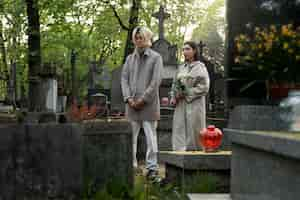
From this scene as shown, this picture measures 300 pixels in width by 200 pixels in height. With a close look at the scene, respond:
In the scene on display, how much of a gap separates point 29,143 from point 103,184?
99 centimetres

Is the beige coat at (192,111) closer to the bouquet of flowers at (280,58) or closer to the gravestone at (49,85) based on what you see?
the bouquet of flowers at (280,58)

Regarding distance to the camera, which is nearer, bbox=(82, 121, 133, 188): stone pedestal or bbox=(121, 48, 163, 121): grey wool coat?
bbox=(82, 121, 133, 188): stone pedestal

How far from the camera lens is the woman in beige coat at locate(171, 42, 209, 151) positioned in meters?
6.61

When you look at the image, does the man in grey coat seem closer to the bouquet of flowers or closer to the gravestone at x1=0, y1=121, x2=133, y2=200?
the bouquet of flowers

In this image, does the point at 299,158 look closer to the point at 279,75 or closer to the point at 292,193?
the point at 292,193

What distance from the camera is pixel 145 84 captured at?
6.15m

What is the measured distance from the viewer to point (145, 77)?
6.15 meters

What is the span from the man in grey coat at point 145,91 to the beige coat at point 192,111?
57 centimetres

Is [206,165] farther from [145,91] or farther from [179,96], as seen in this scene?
[179,96]

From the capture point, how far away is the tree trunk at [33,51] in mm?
12414

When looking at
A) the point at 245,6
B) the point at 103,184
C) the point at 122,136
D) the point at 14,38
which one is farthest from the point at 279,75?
the point at 14,38

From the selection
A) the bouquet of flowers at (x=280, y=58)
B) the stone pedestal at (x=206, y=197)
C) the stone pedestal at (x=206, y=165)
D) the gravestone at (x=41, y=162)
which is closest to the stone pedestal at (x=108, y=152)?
the gravestone at (x=41, y=162)

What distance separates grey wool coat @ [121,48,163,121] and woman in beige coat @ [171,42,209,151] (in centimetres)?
60

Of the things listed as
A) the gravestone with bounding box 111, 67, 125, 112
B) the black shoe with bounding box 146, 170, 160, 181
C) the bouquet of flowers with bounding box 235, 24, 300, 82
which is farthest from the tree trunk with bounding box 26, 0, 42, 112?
the bouquet of flowers with bounding box 235, 24, 300, 82
